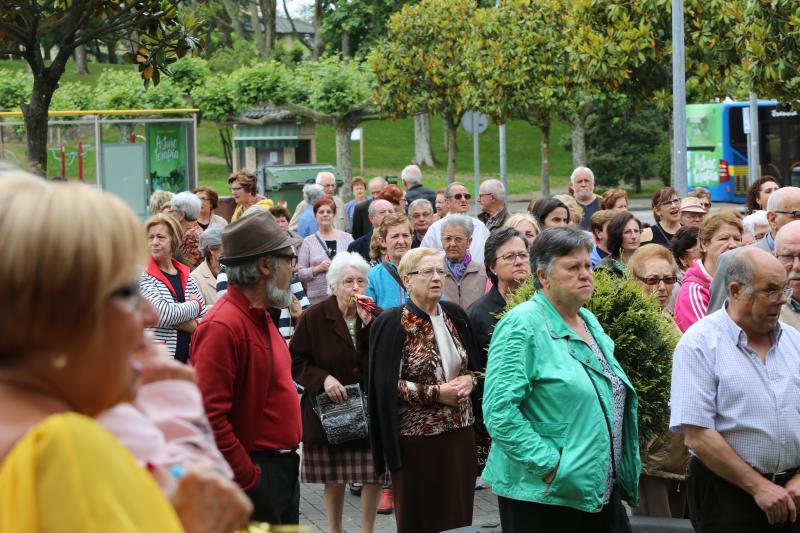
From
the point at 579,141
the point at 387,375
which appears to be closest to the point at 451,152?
the point at 579,141

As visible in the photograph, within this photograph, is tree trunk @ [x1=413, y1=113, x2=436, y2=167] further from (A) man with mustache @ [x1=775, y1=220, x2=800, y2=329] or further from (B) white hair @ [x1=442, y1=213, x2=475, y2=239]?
(A) man with mustache @ [x1=775, y1=220, x2=800, y2=329]

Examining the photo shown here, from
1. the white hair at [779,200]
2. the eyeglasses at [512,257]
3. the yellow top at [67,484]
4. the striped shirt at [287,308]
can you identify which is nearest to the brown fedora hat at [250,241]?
the striped shirt at [287,308]

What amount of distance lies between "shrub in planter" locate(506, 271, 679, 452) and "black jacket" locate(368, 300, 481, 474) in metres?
0.80

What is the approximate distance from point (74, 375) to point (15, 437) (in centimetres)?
11

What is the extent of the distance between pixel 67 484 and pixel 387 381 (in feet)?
17.1

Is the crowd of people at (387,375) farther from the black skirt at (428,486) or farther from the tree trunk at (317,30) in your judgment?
the tree trunk at (317,30)

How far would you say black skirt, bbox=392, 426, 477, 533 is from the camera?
260 inches

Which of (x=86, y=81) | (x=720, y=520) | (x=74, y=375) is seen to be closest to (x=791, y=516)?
(x=720, y=520)

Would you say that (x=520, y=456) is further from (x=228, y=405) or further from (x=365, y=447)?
(x=365, y=447)

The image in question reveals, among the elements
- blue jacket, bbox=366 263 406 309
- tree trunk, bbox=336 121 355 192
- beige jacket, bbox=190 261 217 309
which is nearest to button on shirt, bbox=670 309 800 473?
blue jacket, bbox=366 263 406 309

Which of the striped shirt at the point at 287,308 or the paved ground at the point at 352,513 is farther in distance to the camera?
the striped shirt at the point at 287,308

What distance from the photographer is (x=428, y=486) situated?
6613mm

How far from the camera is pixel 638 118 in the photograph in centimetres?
5128

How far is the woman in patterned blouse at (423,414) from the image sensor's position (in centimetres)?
A: 661
